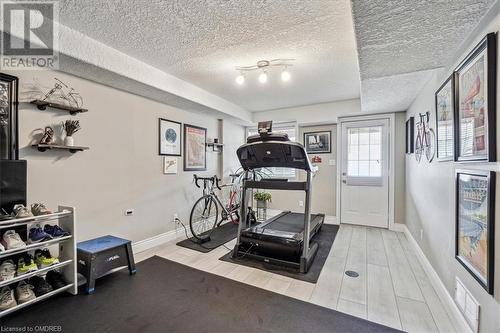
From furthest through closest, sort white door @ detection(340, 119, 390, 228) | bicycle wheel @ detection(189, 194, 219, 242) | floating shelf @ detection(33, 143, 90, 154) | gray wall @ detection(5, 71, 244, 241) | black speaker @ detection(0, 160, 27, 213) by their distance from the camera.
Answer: white door @ detection(340, 119, 390, 228)
bicycle wheel @ detection(189, 194, 219, 242)
gray wall @ detection(5, 71, 244, 241)
floating shelf @ detection(33, 143, 90, 154)
black speaker @ detection(0, 160, 27, 213)

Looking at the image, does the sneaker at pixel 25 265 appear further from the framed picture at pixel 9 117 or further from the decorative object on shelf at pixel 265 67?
the decorative object on shelf at pixel 265 67

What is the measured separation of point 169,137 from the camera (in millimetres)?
3779

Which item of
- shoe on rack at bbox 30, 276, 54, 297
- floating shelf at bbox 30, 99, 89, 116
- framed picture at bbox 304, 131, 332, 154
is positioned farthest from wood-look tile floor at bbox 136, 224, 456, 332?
framed picture at bbox 304, 131, 332, 154

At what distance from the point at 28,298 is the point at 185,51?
2714 millimetres

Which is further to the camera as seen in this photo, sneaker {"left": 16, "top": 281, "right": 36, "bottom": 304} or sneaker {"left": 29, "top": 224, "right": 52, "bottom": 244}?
sneaker {"left": 29, "top": 224, "right": 52, "bottom": 244}

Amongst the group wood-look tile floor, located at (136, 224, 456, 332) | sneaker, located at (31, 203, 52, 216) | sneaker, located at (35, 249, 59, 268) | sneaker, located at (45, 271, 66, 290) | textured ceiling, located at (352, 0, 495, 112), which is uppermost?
textured ceiling, located at (352, 0, 495, 112)

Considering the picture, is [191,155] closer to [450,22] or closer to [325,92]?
[325,92]

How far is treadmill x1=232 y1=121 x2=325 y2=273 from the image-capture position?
2.75 m

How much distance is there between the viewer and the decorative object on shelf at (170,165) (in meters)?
3.71

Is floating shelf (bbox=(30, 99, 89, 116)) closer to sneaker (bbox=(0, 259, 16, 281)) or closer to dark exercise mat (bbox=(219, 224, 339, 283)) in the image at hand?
sneaker (bbox=(0, 259, 16, 281))

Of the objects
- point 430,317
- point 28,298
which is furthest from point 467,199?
point 28,298

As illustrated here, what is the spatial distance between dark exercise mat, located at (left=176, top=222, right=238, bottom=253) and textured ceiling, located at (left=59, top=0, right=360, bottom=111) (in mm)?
2535

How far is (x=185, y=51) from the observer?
259 cm

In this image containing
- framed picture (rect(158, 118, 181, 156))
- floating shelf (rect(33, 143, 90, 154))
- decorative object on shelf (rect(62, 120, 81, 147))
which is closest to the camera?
floating shelf (rect(33, 143, 90, 154))
